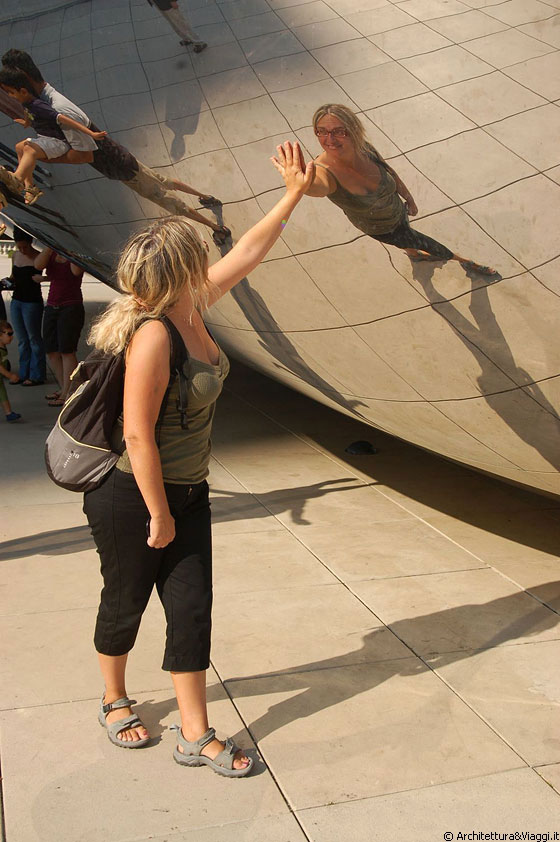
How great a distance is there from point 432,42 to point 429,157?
0.38 m

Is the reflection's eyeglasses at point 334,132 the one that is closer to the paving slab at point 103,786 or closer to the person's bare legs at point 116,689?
the person's bare legs at point 116,689

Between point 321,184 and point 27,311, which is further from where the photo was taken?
point 27,311

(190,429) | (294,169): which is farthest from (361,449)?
(190,429)

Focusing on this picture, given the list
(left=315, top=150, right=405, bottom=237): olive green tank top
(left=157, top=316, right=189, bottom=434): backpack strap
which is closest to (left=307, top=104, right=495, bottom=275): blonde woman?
(left=315, top=150, right=405, bottom=237): olive green tank top

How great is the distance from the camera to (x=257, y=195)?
3400 mm

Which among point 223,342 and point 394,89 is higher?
point 394,89

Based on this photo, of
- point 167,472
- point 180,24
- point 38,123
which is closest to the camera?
point 167,472

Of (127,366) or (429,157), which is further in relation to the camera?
(429,157)

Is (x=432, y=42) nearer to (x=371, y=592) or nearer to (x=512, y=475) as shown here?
(x=512, y=475)

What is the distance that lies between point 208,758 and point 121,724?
31 cm

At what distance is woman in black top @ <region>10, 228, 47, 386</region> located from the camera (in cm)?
807

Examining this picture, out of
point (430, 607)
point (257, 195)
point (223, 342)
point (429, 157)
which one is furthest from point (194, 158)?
point (430, 607)

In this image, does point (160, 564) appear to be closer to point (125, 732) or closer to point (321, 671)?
point (125, 732)

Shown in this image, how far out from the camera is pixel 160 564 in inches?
103
